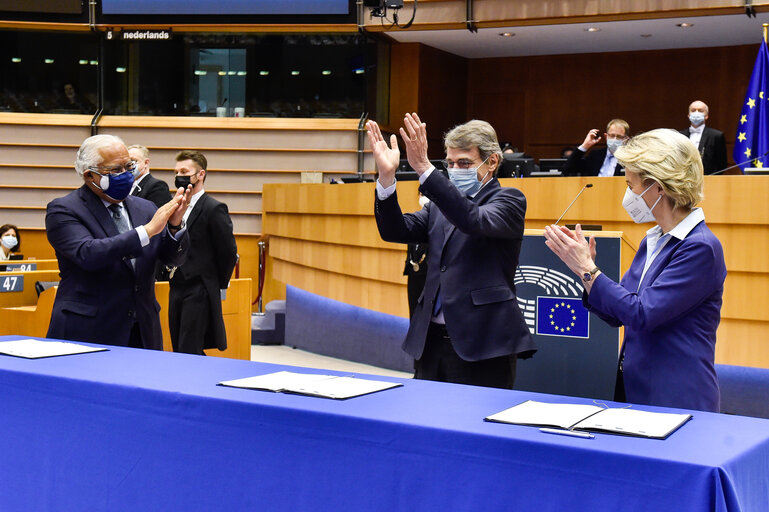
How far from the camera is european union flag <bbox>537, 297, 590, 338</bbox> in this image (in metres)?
4.04

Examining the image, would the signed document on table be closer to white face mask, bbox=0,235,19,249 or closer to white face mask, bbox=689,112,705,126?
white face mask, bbox=689,112,705,126

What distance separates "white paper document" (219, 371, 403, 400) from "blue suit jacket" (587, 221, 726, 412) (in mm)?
610

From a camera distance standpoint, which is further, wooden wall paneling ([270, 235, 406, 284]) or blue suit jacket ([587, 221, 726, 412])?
wooden wall paneling ([270, 235, 406, 284])

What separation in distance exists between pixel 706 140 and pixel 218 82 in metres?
5.92

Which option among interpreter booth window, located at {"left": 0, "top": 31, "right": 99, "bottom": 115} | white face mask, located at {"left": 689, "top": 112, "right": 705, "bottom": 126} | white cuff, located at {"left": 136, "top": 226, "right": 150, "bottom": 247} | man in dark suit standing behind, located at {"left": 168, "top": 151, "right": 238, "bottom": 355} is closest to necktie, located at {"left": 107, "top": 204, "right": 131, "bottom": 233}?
white cuff, located at {"left": 136, "top": 226, "right": 150, "bottom": 247}

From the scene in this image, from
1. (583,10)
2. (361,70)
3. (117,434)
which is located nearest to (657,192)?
(117,434)

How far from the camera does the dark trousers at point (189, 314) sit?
477cm

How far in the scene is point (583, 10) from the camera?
9.02 meters

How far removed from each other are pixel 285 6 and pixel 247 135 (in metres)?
1.56

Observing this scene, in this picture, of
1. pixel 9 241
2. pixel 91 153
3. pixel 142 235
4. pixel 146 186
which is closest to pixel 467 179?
pixel 142 235

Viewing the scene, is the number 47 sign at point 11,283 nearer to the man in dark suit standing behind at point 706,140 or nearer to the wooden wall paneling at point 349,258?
the wooden wall paneling at point 349,258

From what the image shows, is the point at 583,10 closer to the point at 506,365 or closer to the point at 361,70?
the point at 361,70

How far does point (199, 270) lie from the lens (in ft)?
15.6

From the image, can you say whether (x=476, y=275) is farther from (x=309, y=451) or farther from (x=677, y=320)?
(x=309, y=451)
